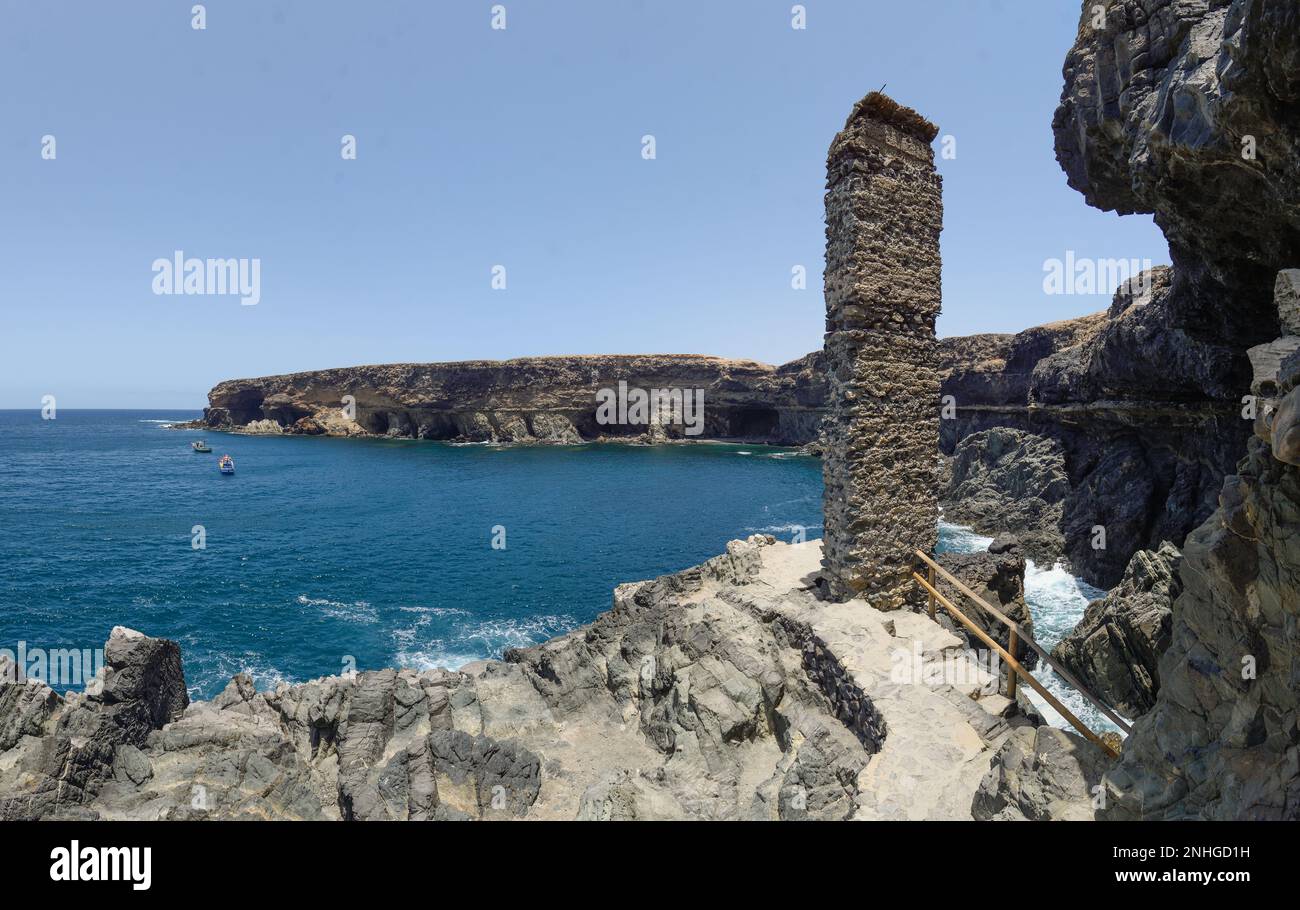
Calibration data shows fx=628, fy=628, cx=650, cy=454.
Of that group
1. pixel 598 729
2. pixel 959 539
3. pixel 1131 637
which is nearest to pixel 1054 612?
pixel 1131 637

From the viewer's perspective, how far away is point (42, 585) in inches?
1131

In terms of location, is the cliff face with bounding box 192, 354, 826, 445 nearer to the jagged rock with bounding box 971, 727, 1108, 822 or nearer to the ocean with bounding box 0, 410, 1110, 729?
the ocean with bounding box 0, 410, 1110, 729

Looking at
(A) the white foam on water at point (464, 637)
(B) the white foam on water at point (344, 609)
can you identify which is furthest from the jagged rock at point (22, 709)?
(B) the white foam on water at point (344, 609)

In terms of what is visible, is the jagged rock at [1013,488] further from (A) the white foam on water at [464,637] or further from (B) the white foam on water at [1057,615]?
(A) the white foam on water at [464,637]

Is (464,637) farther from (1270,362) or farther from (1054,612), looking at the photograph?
(1054,612)

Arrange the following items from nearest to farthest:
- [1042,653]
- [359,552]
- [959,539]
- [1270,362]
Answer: [1270,362] < [1042,653] < [359,552] < [959,539]

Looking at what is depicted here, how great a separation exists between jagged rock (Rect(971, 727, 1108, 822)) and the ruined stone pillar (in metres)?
5.37

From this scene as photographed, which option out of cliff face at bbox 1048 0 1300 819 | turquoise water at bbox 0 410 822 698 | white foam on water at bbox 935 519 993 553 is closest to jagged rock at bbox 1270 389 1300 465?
cliff face at bbox 1048 0 1300 819

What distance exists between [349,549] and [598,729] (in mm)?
26750

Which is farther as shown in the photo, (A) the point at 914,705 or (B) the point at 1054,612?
(B) the point at 1054,612

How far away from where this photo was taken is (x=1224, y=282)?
11523mm

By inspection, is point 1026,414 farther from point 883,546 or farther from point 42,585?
point 42,585

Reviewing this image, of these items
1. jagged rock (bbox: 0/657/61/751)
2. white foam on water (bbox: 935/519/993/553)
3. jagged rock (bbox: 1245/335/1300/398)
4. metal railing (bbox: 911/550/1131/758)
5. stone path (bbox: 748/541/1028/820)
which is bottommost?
white foam on water (bbox: 935/519/993/553)

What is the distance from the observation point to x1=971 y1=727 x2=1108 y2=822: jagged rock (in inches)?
250
